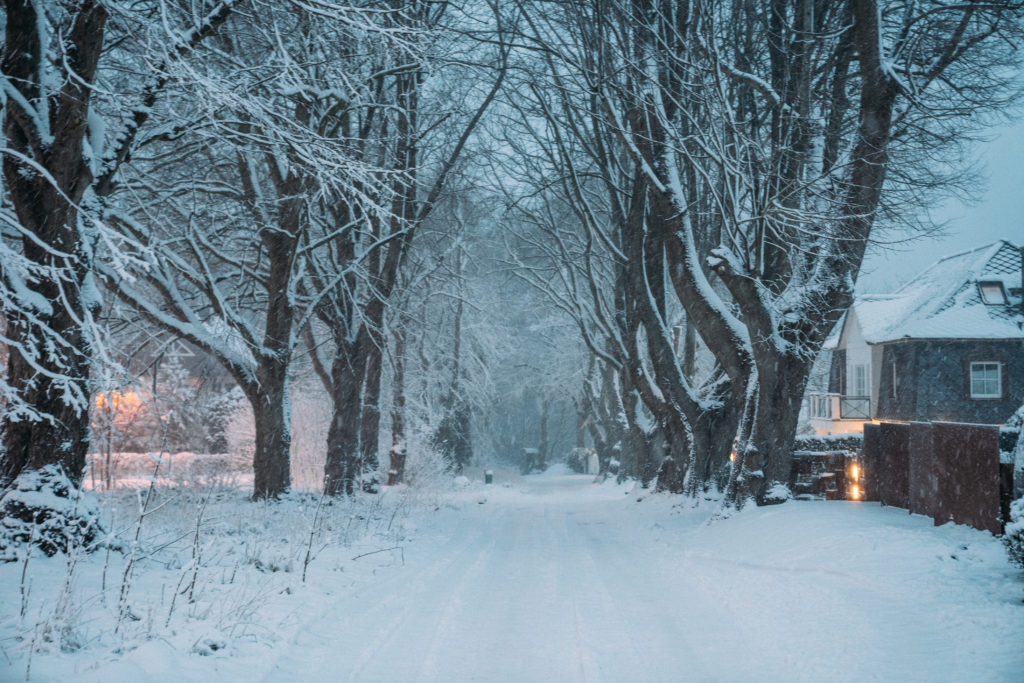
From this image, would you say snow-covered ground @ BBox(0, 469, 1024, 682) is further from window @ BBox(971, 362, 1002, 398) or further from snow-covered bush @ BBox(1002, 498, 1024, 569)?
window @ BBox(971, 362, 1002, 398)

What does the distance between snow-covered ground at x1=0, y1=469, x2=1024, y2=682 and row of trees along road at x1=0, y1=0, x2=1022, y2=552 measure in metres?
1.67

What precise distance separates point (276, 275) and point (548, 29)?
22.9ft

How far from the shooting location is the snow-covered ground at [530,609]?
492 centimetres

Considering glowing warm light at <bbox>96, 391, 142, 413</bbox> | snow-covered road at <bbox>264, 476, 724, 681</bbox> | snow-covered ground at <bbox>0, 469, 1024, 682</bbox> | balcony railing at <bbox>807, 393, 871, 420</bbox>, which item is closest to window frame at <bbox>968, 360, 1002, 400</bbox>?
balcony railing at <bbox>807, 393, 871, 420</bbox>

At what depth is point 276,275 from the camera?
13.6 meters

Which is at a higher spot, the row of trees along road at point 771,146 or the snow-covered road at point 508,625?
the row of trees along road at point 771,146

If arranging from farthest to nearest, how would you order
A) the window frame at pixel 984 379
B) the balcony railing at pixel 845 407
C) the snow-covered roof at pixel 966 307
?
the balcony railing at pixel 845 407 → the window frame at pixel 984 379 → the snow-covered roof at pixel 966 307

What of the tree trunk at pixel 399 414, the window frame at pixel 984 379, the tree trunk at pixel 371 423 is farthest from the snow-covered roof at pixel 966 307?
the tree trunk at pixel 371 423

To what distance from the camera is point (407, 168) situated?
14805 mm

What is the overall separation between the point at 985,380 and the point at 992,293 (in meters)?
3.20

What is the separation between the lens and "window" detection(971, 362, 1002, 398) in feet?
88.2

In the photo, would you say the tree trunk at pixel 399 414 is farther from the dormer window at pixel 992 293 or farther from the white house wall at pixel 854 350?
the dormer window at pixel 992 293

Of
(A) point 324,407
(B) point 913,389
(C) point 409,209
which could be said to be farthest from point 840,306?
(A) point 324,407

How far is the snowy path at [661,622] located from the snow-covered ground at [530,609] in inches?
0.9
